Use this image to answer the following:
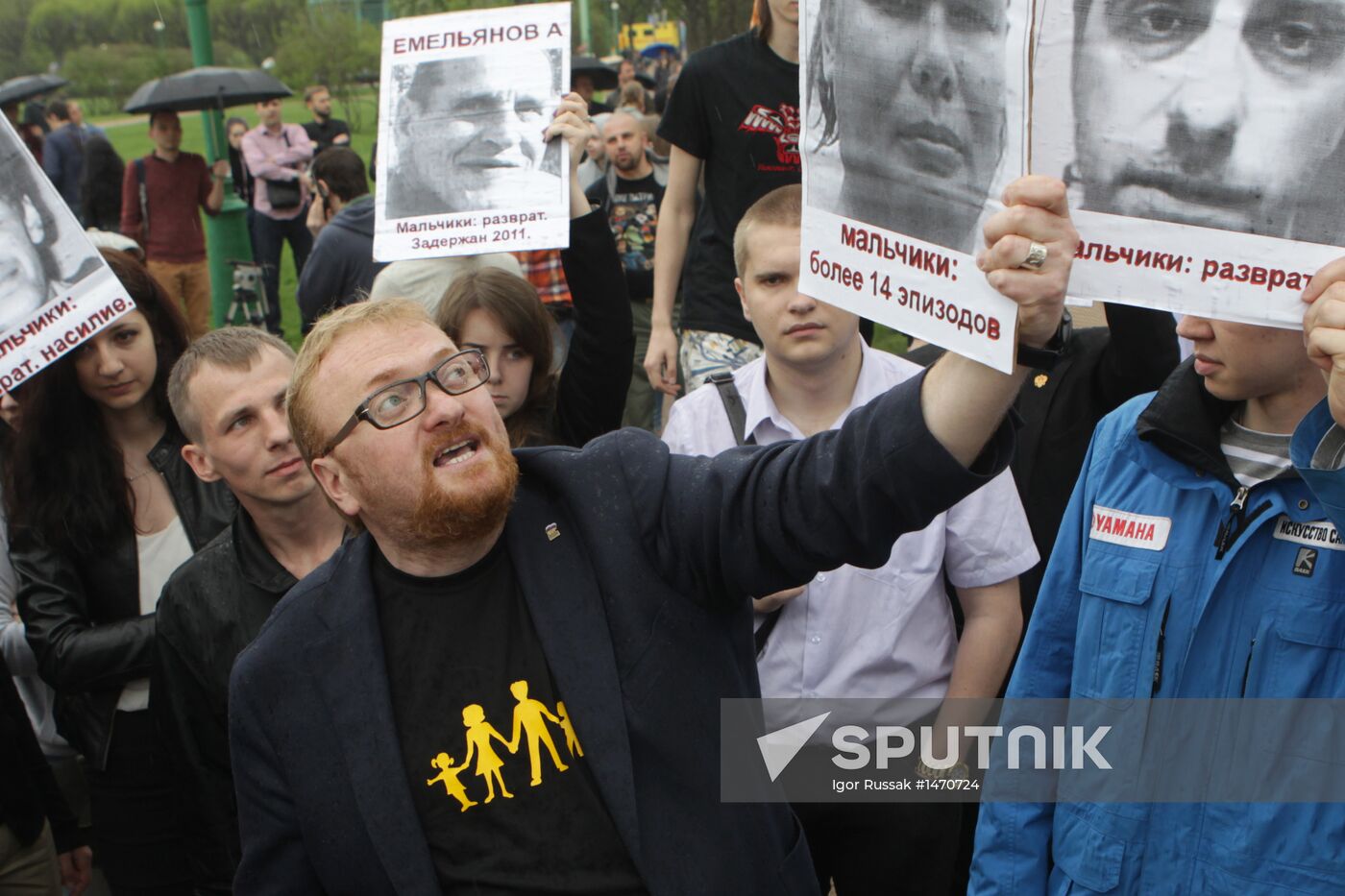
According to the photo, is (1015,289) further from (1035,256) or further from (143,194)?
(143,194)

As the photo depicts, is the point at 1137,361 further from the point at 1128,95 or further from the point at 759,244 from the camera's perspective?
the point at 1128,95

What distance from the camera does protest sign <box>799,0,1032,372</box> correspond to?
168 cm

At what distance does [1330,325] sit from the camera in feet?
5.44

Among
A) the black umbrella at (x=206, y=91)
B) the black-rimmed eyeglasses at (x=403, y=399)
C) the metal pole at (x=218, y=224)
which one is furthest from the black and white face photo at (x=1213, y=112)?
the metal pole at (x=218, y=224)

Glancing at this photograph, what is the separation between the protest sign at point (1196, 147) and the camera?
1667 mm

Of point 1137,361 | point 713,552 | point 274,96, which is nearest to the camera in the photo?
point 713,552

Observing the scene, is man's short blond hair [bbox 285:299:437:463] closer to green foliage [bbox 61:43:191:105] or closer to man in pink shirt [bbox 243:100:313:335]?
man in pink shirt [bbox 243:100:313:335]

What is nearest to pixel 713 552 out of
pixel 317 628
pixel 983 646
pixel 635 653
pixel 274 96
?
pixel 635 653

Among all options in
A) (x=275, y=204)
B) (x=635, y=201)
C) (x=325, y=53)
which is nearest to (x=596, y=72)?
(x=275, y=204)

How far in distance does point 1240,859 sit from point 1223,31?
1281 millimetres

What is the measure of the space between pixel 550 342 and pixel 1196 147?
7.49 ft

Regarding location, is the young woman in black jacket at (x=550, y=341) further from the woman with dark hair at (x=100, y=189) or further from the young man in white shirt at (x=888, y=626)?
the woman with dark hair at (x=100, y=189)

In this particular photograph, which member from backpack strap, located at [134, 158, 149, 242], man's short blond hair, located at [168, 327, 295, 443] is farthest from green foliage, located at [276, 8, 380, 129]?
man's short blond hair, located at [168, 327, 295, 443]

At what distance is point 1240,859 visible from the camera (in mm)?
2148
